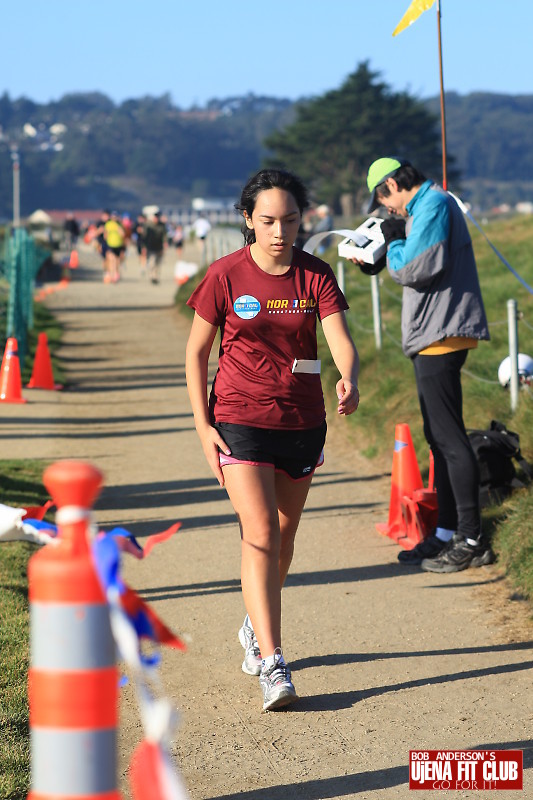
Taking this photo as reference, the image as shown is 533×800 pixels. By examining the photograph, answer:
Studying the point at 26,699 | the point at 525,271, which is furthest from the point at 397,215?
the point at 525,271

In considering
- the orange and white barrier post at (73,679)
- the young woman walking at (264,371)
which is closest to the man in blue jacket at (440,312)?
the young woman walking at (264,371)

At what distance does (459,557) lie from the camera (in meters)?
6.56

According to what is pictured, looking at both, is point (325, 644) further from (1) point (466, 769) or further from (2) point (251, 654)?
(1) point (466, 769)

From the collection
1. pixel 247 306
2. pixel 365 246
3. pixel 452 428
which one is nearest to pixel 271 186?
pixel 247 306

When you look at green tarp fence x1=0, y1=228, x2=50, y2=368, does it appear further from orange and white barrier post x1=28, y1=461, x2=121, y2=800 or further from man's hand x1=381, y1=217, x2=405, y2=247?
orange and white barrier post x1=28, y1=461, x2=121, y2=800

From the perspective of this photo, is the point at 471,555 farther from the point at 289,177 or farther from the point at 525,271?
the point at 525,271

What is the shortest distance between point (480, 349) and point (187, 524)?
5.03 meters

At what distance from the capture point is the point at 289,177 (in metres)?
4.58

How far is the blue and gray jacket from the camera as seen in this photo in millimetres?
6332

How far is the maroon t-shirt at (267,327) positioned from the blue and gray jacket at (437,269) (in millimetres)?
1761

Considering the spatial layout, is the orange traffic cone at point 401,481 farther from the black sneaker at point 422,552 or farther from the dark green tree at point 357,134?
the dark green tree at point 357,134

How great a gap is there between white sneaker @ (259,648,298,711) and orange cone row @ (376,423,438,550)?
8.38 feet

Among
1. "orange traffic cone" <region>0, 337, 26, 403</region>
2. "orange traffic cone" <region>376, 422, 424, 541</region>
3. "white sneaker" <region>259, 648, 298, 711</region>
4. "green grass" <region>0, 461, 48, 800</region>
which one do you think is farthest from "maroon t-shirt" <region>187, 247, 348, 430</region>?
"orange traffic cone" <region>0, 337, 26, 403</region>

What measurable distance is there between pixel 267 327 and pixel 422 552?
100 inches
